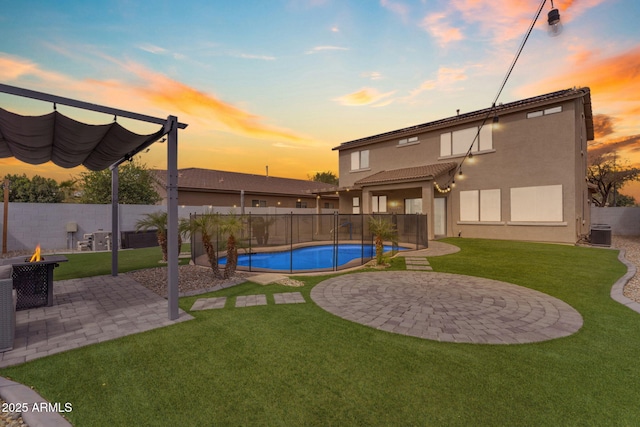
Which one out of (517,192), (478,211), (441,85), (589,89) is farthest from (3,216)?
(589,89)

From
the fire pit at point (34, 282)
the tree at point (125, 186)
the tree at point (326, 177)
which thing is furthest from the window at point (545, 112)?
the tree at point (326, 177)

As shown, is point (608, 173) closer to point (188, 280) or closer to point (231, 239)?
point (231, 239)

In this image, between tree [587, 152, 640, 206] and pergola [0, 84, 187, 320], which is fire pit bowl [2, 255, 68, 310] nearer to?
pergola [0, 84, 187, 320]

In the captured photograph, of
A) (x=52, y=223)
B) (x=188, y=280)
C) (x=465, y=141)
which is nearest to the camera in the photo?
(x=188, y=280)

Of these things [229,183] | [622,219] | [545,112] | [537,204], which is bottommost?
[622,219]

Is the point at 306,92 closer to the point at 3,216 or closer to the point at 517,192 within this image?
the point at 517,192

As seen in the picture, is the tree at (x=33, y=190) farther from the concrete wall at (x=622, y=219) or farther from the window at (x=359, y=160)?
the concrete wall at (x=622, y=219)

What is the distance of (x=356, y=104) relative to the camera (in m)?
14.5

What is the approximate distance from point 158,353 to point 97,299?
3281 millimetres

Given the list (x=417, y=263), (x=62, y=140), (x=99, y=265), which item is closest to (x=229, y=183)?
(x=99, y=265)

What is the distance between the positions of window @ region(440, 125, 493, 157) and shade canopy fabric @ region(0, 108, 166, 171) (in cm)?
1555

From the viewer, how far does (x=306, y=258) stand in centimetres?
1329

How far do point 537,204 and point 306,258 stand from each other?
11.8m

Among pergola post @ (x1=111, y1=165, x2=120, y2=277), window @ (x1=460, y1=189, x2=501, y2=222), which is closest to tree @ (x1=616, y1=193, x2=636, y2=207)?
window @ (x1=460, y1=189, x2=501, y2=222)
